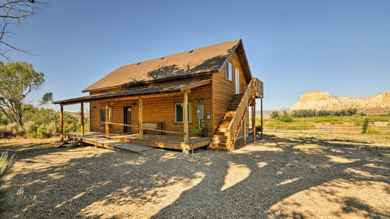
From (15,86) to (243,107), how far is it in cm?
2574

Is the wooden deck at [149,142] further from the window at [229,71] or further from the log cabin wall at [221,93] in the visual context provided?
the window at [229,71]

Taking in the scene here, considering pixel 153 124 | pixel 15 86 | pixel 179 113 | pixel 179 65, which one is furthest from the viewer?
pixel 15 86

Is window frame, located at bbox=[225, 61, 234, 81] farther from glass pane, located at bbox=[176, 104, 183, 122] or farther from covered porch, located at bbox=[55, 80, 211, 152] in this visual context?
glass pane, located at bbox=[176, 104, 183, 122]

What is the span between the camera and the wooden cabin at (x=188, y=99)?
10203 millimetres

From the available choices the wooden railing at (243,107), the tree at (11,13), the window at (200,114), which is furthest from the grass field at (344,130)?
the tree at (11,13)

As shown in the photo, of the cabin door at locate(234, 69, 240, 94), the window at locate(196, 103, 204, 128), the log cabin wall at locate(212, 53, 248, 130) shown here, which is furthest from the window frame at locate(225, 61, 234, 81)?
the window at locate(196, 103, 204, 128)

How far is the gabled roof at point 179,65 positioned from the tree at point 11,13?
25.6 ft

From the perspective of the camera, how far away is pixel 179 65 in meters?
13.9

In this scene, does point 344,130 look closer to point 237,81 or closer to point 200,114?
point 237,81

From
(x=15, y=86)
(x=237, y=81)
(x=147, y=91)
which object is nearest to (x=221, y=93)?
(x=237, y=81)

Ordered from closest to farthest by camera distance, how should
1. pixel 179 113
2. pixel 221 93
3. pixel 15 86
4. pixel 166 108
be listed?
pixel 221 93 → pixel 179 113 → pixel 166 108 → pixel 15 86

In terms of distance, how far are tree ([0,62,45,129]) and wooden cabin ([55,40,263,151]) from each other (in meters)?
13.1

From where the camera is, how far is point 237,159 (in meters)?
8.05

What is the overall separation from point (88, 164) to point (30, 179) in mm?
1853
